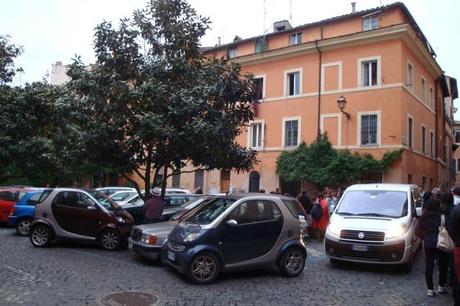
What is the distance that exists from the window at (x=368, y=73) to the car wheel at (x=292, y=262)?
58.5 feet

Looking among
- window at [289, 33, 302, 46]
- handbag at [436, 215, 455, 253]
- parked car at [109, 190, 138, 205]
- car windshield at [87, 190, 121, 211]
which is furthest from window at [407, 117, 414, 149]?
handbag at [436, 215, 455, 253]

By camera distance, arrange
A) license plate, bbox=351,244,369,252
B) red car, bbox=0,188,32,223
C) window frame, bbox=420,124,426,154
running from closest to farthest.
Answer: license plate, bbox=351,244,369,252, red car, bbox=0,188,32,223, window frame, bbox=420,124,426,154

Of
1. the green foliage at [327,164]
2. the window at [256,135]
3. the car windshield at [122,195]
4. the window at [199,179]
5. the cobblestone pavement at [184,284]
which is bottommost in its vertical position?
the cobblestone pavement at [184,284]

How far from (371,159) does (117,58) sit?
51.2 ft

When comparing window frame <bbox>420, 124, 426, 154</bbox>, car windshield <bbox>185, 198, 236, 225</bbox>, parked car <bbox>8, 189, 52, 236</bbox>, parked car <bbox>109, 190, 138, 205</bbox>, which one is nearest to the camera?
car windshield <bbox>185, 198, 236, 225</bbox>

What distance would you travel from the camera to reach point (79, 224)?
12289mm

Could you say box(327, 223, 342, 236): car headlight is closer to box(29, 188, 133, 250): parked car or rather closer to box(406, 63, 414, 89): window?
box(29, 188, 133, 250): parked car

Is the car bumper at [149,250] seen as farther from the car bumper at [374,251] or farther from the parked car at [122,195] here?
the parked car at [122,195]

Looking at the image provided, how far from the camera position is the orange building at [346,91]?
2480 centimetres

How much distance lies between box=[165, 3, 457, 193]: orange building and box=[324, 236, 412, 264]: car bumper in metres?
15.2

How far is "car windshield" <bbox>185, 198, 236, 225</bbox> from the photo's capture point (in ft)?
30.1

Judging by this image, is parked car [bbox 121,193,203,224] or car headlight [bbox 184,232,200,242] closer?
car headlight [bbox 184,232,200,242]

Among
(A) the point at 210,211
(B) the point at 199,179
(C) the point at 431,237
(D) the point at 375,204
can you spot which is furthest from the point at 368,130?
(C) the point at 431,237

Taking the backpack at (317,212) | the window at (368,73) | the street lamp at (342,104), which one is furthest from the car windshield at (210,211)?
the window at (368,73)
